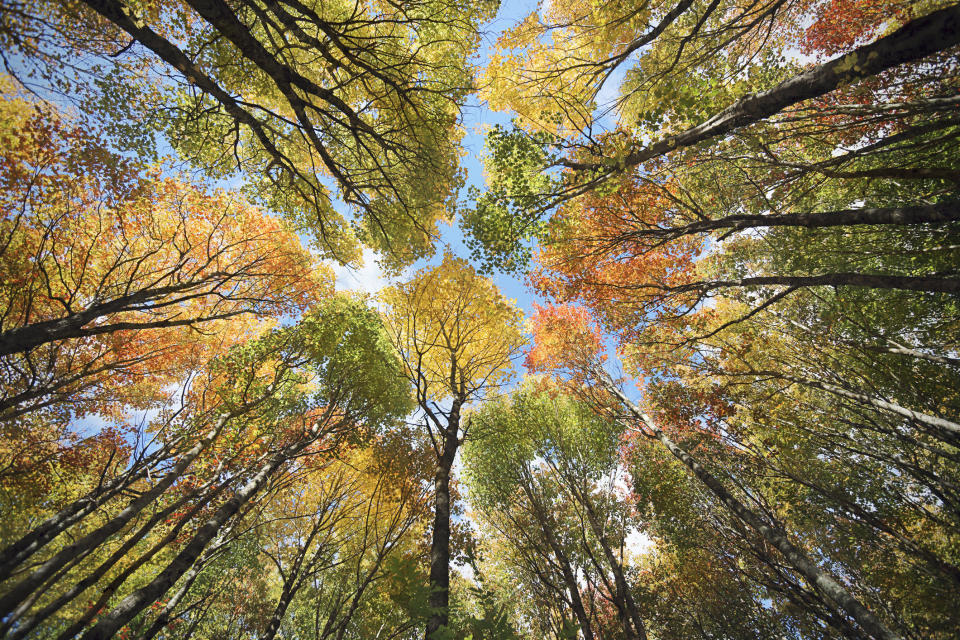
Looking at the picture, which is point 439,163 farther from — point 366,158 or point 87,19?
point 87,19

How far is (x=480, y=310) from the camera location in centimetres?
908

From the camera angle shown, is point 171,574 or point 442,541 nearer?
point 171,574

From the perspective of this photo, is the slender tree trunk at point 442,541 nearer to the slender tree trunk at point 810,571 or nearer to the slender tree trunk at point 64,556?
the slender tree trunk at point 64,556

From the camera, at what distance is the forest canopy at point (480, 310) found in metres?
3.98

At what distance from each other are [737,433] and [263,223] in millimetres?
14744

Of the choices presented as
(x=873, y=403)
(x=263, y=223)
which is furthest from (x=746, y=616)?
(x=263, y=223)

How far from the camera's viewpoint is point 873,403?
5949 mm

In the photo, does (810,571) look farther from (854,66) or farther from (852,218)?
(854,66)

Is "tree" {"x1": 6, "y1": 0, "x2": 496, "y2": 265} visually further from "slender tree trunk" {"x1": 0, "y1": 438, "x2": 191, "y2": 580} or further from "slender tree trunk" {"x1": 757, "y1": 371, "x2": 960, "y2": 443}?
"slender tree trunk" {"x1": 757, "y1": 371, "x2": 960, "y2": 443}

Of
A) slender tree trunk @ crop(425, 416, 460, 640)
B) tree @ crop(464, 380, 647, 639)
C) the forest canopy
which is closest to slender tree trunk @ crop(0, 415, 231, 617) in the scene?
the forest canopy

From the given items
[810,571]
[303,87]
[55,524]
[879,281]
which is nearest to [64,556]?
[55,524]

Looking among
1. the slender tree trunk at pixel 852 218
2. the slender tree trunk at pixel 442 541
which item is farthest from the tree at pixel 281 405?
the slender tree trunk at pixel 852 218

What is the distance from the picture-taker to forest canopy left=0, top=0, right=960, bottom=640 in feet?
13.1

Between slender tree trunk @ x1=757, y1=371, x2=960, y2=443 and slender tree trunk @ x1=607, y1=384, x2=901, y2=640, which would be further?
slender tree trunk @ x1=757, y1=371, x2=960, y2=443
